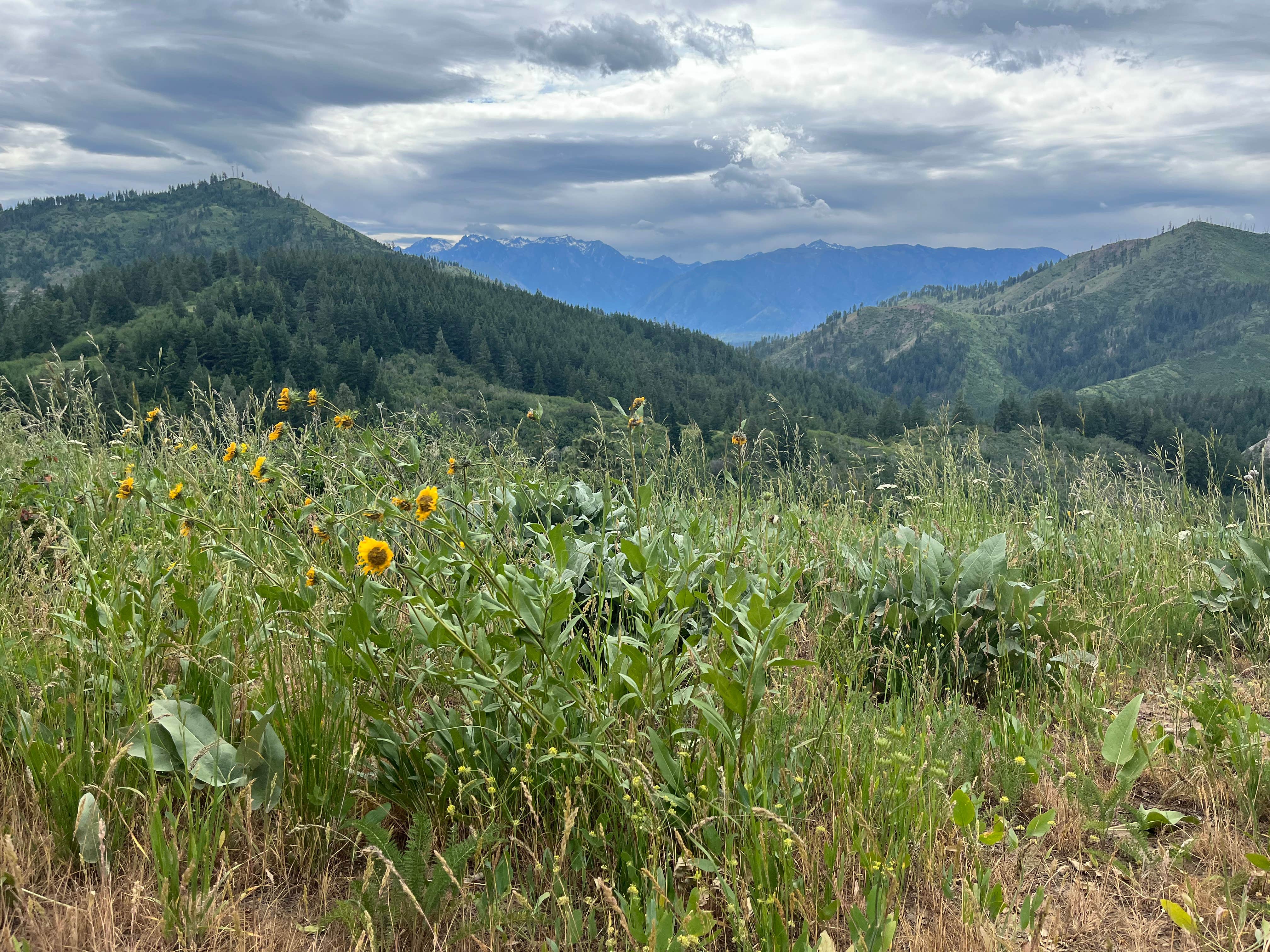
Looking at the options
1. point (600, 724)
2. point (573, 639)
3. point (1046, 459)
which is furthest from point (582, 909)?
point (1046, 459)

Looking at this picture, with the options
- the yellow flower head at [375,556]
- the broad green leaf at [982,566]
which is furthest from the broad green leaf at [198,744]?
the broad green leaf at [982,566]

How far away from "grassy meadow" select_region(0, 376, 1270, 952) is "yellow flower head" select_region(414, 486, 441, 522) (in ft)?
0.04

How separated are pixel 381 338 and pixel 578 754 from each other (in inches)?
4978

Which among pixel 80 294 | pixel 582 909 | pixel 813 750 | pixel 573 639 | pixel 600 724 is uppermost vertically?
pixel 80 294

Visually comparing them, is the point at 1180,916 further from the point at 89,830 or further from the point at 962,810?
the point at 89,830

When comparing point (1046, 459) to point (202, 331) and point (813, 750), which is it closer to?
point (813, 750)

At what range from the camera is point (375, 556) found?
1932mm

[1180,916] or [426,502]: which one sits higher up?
[426,502]

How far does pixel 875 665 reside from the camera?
137 inches

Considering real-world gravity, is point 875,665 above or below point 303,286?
below

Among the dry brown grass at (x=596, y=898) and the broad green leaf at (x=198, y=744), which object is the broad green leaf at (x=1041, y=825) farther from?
the broad green leaf at (x=198, y=744)

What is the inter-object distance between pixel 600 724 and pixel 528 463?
4.56 metres

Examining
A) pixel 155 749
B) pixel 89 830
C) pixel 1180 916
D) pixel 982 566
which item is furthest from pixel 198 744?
pixel 982 566

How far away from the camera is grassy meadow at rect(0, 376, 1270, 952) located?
190 cm
